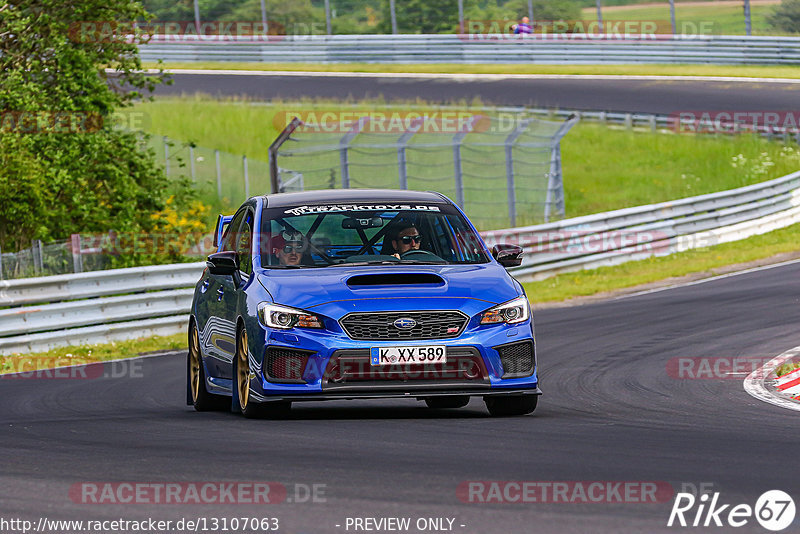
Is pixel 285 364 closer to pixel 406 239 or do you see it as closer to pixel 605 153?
pixel 406 239

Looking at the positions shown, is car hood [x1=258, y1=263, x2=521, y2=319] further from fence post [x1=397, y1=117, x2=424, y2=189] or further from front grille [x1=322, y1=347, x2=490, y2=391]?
fence post [x1=397, y1=117, x2=424, y2=189]

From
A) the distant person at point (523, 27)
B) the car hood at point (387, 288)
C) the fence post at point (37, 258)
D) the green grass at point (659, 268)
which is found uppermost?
the car hood at point (387, 288)

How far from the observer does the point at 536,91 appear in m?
42.1

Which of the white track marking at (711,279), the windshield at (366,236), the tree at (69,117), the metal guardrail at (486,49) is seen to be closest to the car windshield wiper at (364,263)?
the windshield at (366,236)

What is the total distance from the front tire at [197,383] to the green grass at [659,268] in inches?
435

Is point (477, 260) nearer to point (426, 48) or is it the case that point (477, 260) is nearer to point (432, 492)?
point (432, 492)

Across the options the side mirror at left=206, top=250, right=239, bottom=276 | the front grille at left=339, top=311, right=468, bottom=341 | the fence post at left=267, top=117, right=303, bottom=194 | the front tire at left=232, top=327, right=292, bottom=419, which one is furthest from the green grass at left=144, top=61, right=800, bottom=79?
the front grille at left=339, top=311, right=468, bottom=341

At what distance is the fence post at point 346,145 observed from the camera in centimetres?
2455

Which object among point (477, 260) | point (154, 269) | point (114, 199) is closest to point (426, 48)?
point (114, 199)

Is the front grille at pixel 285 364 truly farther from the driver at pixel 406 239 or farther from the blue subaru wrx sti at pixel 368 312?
the driver at pixel 406 239

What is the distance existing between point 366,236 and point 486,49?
3703 centimetres

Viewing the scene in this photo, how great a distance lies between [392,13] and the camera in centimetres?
4744

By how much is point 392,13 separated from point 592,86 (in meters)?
8.05

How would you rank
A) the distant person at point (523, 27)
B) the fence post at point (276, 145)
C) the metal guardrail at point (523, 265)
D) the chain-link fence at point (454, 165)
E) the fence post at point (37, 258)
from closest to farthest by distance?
the metal guardrail at point (523, 265) → the fence post at point (37, 258) → the fence post at point (276, 145) → the chain-link fence at point (454, 165) → the distant person at point (523, 27)
